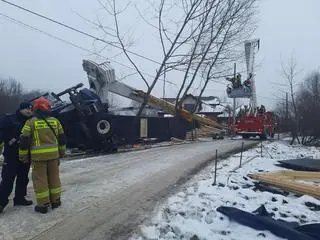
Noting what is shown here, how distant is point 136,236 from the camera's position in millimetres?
6250

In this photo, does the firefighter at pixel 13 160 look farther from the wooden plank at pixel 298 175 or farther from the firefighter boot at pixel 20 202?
the wooden plank at pixel 298 175

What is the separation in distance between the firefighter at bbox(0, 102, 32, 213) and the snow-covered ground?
7.38 ft

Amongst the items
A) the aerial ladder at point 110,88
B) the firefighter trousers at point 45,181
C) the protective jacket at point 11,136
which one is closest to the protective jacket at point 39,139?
the firefighter trousers at point 45,181

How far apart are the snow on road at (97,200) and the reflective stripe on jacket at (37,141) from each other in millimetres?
920

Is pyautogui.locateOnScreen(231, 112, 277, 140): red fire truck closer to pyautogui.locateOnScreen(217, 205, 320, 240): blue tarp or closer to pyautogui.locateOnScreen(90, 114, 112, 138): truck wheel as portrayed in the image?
pyautogui.locateOnScreen(90, 114, 112, 138): truck wheel

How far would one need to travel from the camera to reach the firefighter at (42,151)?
23.4ft

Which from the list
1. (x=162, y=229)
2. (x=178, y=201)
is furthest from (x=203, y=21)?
(x=162, y=229)

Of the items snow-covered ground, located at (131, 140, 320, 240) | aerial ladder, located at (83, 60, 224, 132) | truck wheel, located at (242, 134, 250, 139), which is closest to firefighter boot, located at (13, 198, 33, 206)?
snow-covered ground, located at (131, 140, 320, 240)

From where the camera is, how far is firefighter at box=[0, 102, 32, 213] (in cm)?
723

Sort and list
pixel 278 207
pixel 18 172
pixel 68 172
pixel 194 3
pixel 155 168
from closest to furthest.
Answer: pixel 18 172 → pixel 278 207 → pixel 68 172 → pixel 155 168 → pixel 194 3

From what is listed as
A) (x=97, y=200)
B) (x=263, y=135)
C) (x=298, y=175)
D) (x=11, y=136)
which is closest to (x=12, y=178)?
(x=11, y=136)

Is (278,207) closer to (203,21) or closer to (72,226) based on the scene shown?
(72,226)

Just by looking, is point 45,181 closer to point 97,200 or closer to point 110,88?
point 97,200

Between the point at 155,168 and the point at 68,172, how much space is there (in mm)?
2564
